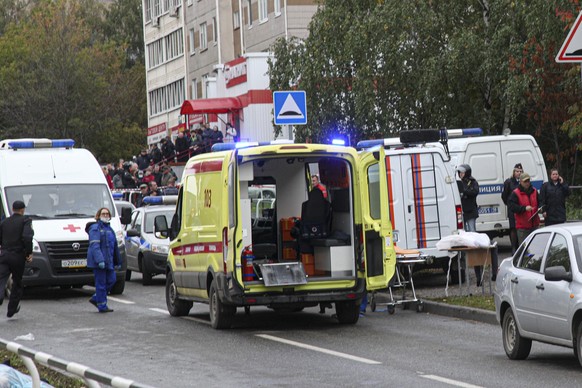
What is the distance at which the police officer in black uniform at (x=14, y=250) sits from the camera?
71.3ft

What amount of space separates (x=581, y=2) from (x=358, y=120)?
1261 cm

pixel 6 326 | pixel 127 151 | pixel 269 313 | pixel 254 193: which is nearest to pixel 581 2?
pixel 254 193

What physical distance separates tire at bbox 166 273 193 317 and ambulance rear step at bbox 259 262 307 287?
3.06 metres

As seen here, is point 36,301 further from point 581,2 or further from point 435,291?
point 581,2

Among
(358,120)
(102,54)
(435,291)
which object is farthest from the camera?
(102,54)

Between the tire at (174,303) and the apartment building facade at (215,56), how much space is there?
28.5 metres

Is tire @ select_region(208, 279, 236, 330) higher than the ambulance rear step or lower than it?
lower

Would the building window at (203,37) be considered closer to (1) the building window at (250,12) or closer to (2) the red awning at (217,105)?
(1) the building window at (250,12)

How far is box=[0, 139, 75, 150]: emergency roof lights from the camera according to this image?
27453mm

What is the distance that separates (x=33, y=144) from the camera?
90.4 feet

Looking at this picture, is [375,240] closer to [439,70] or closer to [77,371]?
[77,371]

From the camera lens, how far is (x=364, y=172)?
19.0 meters

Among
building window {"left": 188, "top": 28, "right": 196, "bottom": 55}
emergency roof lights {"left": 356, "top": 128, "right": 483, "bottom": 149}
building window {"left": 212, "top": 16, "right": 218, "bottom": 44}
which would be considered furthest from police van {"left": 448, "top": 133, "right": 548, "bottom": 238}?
building window {"left": 188, "top": 28, "right": 196, "bottom": 55}

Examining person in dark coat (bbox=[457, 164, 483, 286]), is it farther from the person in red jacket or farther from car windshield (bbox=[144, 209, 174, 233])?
car windshield (bbox=[144, 209, 174, 233])
